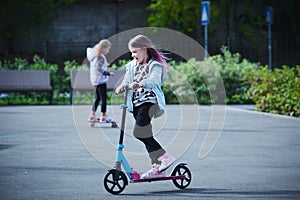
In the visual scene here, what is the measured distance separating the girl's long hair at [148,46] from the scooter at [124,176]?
51 centimetres

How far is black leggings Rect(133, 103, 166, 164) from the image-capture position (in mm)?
7688

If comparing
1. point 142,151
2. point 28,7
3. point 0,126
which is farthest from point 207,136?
point 28,7

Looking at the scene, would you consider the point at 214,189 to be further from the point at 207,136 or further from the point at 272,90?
the point at 272,90

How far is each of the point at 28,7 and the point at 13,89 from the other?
16.2m

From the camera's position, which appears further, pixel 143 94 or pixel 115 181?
pixel 143 94

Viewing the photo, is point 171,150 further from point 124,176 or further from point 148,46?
point 124,176

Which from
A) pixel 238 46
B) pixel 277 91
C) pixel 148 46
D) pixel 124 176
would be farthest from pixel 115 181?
pixel 238 46

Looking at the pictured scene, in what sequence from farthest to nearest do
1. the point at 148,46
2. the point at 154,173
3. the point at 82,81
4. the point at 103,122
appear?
the point at 82,81
the point at 103,122
the point at 148,46
the point at 154,173

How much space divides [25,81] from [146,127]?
716 inches

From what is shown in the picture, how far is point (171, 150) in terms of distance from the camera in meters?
11.4

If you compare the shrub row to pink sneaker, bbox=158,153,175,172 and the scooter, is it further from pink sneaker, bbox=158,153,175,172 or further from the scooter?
pink sneaker, bbox=158,153,175,172

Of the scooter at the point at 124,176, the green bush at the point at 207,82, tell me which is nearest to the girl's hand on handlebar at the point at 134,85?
the scooter at the point at 124,176

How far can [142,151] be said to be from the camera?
11.2m

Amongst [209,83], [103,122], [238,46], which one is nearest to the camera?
[103,122]
